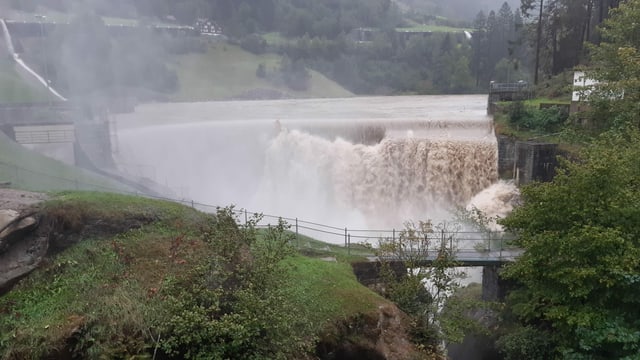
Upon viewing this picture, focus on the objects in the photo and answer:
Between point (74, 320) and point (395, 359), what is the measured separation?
649cm

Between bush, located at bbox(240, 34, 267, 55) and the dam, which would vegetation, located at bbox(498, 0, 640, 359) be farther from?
bush, located at bbox(240, 34, 267, 55)

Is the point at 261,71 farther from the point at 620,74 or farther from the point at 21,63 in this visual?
the point at 620,74

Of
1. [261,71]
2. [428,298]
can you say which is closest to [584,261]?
[428,298]

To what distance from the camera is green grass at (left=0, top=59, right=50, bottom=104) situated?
29.6m

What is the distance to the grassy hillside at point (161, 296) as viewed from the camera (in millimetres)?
8969

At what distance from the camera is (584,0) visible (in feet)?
Result: 119

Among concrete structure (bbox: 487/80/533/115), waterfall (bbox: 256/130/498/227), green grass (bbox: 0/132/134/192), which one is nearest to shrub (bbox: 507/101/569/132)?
waterfall (bbox: 256/130/498/227)

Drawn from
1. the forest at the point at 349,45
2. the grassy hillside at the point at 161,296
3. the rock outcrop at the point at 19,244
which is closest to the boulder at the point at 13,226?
Answer: the rock outcrop at the point at 19,244

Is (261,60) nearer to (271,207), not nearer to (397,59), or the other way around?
(397,59)

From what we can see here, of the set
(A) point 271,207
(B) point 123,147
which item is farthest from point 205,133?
(A) point 271,207

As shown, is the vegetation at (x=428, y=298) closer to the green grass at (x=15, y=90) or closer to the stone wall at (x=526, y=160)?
the stone wall at (x=526, y=160)

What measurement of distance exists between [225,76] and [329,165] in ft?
132

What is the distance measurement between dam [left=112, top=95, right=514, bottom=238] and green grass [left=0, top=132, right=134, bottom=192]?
4864mm

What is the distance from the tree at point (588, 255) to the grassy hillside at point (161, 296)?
377 cm
